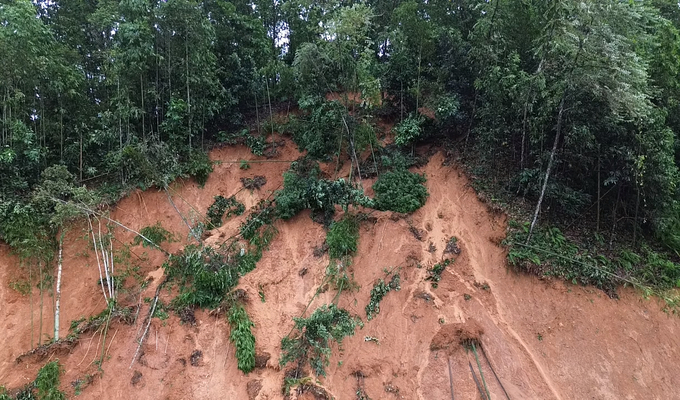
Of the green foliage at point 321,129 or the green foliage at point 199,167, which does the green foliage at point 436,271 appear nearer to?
the green foliage at point 321,129

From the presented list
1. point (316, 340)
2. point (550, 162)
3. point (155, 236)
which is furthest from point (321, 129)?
point (316, 340)

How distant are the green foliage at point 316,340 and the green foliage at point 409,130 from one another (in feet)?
20.0

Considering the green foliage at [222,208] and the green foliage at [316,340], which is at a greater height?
the green foliage at [222,208]

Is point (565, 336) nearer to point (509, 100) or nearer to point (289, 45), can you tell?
point (509, 100)

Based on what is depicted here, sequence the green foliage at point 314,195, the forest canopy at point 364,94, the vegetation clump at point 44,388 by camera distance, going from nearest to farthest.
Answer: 1. the vegetation clump at point 44,388
2. the forest canopy at point 364,94
3. the green foliage at point 314,195

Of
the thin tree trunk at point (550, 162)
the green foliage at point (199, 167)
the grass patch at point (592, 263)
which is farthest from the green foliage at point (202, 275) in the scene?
the thin tree trunk at point (550, 162)

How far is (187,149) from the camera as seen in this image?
12953mm

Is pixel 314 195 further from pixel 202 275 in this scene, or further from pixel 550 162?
pixel 550 162

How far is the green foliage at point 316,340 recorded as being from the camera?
8.09 m

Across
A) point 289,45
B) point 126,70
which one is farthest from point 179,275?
point 289,45

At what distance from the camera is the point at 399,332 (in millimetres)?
8922

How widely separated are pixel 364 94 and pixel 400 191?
298cm

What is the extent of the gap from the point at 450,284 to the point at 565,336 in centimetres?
256

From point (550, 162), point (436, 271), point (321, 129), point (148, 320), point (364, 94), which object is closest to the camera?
point (148, 320)
